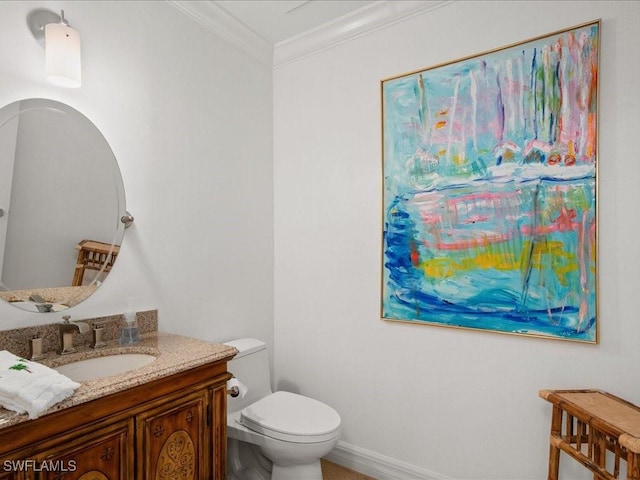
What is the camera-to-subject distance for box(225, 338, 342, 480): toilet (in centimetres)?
170

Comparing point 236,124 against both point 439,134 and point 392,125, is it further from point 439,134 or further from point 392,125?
point 439,134

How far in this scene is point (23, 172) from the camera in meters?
1.46

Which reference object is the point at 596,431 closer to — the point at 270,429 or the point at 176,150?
the point at 270,429

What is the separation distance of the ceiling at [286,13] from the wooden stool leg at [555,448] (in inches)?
87.8

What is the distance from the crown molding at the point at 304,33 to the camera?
2033 mm

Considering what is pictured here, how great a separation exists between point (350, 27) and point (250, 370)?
2.07 meters

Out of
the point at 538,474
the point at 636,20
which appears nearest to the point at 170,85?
the point at 636,20

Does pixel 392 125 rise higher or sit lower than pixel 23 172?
higher

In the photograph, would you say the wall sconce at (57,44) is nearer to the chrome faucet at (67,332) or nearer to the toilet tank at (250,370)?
the chrome faucet at (67,332)

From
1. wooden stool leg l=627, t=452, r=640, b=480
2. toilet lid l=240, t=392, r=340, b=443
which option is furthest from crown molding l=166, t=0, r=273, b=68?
wooden stool leg l=627, t=452, r=640, b=480

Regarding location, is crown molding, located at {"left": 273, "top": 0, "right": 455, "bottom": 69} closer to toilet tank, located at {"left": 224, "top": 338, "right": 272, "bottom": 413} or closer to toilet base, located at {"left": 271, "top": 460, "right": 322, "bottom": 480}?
toilet tank, located at {"left": 224, "top": 338, "right": 272, "bottom": 413}

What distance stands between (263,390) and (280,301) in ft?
2.00

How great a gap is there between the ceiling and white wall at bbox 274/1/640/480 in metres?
0.20

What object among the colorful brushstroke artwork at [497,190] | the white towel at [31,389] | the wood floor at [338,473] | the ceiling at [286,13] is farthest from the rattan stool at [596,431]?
the ceiling at [286,13]
